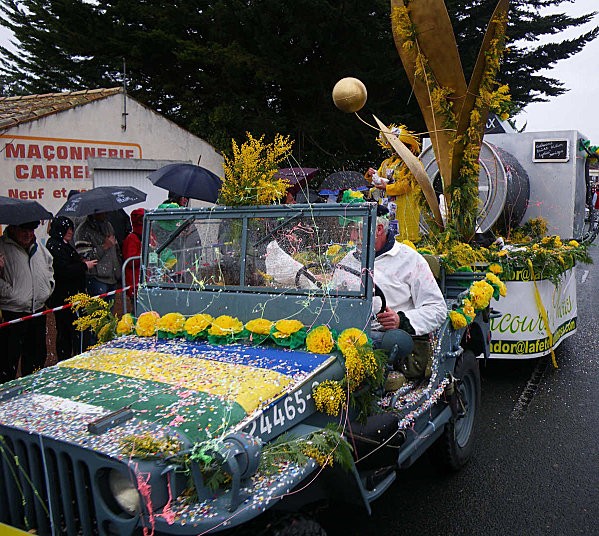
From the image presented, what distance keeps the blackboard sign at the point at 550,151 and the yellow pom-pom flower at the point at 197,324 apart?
6047mm

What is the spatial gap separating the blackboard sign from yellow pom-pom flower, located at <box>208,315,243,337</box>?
19.6 ft

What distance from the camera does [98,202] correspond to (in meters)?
6.02

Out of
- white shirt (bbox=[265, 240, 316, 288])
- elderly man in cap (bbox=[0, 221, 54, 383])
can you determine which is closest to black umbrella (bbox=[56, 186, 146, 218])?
elderly man in cap (bbox=[0, 221, 54, 383])

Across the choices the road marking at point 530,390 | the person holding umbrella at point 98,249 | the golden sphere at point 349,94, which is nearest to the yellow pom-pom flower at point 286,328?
the golden sphere at point 349,94

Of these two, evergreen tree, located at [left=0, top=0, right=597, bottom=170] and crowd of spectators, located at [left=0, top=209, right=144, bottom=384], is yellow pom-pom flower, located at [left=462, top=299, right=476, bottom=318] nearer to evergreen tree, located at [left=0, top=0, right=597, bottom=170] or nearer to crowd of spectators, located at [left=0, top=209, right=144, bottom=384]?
crowd of spectators, located at [left=0, top=209, right=144, bottom=384]

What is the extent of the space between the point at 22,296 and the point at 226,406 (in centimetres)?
359

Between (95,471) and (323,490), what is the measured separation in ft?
3.46

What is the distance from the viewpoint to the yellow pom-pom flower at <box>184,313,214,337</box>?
3154mm

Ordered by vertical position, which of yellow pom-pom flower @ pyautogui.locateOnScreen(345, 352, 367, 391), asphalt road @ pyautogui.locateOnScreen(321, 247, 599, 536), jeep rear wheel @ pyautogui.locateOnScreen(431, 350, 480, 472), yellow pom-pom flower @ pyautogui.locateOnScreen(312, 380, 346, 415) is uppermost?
yellow pom-pom flower @ pyautogui.locateOnScreen(345, 352, 367, 391)

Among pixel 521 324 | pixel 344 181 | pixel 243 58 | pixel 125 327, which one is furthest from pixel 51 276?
pixel 243 58

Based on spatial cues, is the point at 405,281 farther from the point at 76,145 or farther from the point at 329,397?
the point at 76,145

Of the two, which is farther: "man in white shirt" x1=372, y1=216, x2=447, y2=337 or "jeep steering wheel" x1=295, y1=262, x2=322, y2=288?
"man in white shirt" x1=372, y1=216, x2=447, y2=337

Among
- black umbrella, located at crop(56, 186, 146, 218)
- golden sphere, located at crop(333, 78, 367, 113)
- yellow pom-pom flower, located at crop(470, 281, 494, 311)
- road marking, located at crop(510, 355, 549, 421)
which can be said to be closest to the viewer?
yellow pom-pom flower, located at crop(470, 281, 494, 311)

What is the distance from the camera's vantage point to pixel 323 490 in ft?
8.48
